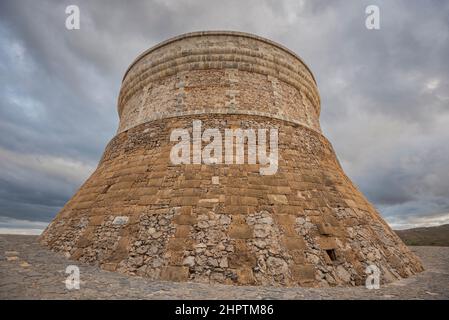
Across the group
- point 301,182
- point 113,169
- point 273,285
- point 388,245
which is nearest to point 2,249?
point 113,169

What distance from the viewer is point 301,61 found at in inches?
430

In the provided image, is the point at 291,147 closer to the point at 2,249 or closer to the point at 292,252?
the point at 292,252

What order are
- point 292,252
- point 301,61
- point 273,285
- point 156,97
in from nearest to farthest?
1. point 273,285
2. point 292,252
3. point 156,97
4. point 301,61

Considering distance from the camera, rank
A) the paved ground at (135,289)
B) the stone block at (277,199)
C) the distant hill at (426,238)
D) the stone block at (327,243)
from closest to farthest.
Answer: the paved ground at (135,289) < the stone block at (327,243) < the stone block at (277,199) < the distant hill at (426,238)

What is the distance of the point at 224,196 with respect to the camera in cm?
635

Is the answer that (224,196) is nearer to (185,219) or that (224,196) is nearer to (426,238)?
(185,219)

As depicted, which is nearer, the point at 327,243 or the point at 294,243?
the point at 294,243

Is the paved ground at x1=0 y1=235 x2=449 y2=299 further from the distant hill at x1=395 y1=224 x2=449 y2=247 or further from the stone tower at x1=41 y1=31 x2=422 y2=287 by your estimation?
the distant hill at x1=395 y1=224 x2=449 y2=247

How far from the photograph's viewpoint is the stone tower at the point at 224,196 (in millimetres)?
5273

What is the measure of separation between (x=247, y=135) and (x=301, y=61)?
18.6 ft

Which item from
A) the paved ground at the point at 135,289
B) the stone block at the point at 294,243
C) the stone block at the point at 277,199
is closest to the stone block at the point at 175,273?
the paved ground at the point at 135,289

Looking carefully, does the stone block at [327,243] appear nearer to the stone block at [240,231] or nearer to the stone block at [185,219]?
the stone block at [240,231]

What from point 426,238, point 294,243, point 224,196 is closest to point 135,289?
point 224,196
